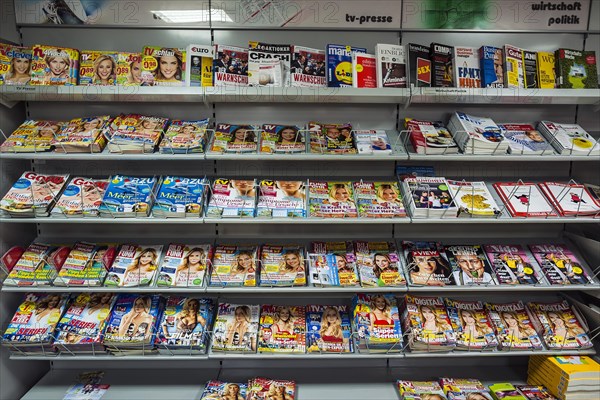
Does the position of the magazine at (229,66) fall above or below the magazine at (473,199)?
above

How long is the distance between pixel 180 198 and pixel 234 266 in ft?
1.94

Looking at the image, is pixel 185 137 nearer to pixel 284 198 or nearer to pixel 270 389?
pixel 284 198

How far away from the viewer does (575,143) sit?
269 cm

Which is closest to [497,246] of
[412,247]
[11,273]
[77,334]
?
[412,247]

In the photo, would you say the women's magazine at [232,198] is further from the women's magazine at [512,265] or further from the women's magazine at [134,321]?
the women's magazine at [512,265]

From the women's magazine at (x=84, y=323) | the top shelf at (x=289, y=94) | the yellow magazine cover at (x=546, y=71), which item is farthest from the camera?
the yellow magazine cover at (x=546, y=71)

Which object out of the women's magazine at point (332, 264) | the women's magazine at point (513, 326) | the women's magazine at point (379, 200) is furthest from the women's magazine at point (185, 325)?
the women's magazine at point (513, 326)

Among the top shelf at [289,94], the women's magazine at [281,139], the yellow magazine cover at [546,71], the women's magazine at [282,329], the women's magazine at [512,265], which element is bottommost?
the women's magazine at [282,329]

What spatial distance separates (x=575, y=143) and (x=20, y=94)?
146 inches

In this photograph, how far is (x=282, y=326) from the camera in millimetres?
2775

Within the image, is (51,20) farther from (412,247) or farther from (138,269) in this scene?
(412,247)

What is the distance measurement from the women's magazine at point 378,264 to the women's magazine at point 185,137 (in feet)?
4.30

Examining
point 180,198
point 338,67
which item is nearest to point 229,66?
point 338,67

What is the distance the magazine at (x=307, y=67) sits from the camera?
268 cm
